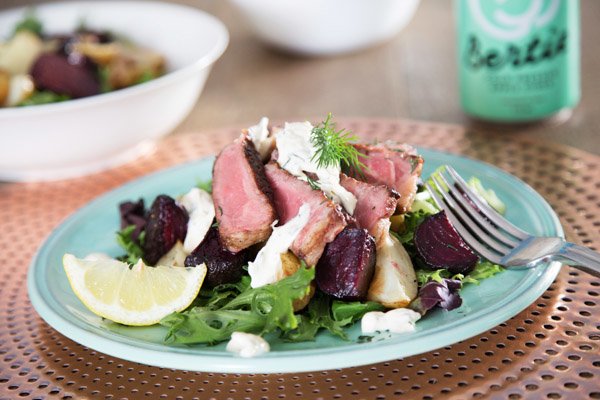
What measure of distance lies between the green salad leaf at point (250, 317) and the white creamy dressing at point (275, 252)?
24 mm

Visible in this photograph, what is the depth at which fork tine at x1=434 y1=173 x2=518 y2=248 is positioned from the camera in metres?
1.52

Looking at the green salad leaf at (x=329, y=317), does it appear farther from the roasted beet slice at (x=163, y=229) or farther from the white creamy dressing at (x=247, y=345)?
the roasted beet slice at (x=163, y=229)

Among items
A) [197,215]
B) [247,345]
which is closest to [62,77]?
[197,215]

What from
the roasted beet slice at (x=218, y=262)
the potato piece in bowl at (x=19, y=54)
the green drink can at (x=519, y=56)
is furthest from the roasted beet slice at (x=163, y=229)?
the potato piece in bowl at (x=19, y=54)

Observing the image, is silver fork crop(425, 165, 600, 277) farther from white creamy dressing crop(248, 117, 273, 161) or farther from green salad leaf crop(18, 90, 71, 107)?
green salad leaf crop(18, 90, 71, 107)

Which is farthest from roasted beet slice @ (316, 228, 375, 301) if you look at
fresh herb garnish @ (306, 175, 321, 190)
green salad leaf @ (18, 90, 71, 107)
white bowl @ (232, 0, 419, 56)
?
white bowl @ (232, 0, 419, 56)

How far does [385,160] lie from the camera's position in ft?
5.22

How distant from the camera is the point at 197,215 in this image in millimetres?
1622

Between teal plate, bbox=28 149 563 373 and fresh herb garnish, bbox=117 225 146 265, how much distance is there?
5 centimetres

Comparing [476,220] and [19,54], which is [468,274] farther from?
[19,54]

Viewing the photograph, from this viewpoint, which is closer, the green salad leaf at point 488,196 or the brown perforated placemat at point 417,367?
Result: the brown perforated placemat at point 417,367

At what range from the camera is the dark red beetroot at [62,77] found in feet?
8.05

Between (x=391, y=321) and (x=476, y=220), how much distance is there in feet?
1.26

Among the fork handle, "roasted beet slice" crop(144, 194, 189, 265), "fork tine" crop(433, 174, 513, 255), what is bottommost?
"roasted beet slice" crop(144, 194, 189, 265)
